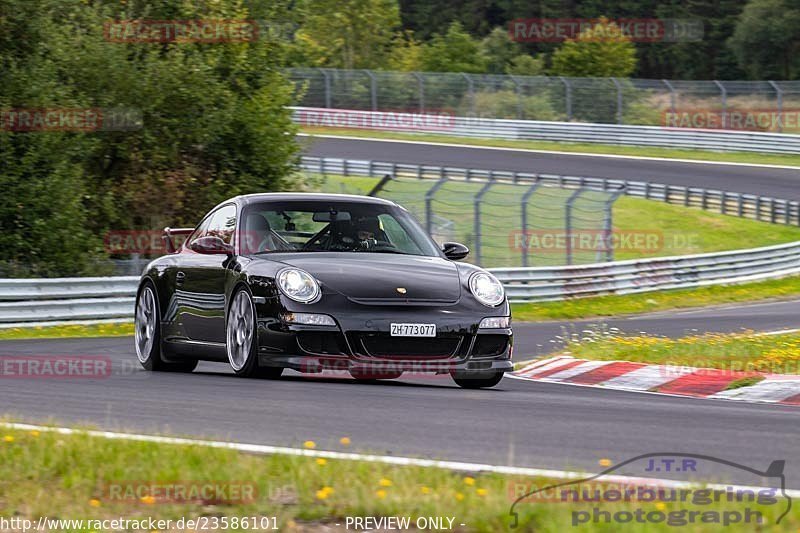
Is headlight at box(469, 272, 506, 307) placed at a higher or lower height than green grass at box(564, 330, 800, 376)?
higher

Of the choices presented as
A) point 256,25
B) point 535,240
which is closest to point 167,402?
point 535,240

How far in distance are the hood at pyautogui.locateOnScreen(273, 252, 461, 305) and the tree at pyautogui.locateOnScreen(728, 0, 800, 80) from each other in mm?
67012

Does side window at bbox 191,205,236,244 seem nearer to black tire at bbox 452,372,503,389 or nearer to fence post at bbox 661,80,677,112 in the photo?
black tire at bbox 452,372,503,389

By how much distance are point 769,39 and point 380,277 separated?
68258 millimetres

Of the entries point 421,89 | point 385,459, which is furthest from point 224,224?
point 421,89

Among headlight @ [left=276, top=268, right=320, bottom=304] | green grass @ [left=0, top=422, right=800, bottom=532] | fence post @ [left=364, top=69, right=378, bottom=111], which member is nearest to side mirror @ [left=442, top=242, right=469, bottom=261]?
headlight @ [left=276, top=268, right=320, bottom=304]

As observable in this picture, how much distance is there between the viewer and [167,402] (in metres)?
8.30

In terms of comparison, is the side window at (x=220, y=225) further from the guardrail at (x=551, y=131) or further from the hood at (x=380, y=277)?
the guardrail at (x=551, y=131)

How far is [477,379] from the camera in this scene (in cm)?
1016

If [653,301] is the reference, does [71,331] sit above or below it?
above

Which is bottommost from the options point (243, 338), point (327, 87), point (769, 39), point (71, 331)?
point (71, 331)

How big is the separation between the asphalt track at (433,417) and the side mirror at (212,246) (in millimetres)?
933

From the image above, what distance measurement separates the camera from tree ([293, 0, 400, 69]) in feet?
245

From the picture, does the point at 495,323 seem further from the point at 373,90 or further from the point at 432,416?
the point at 373,90
